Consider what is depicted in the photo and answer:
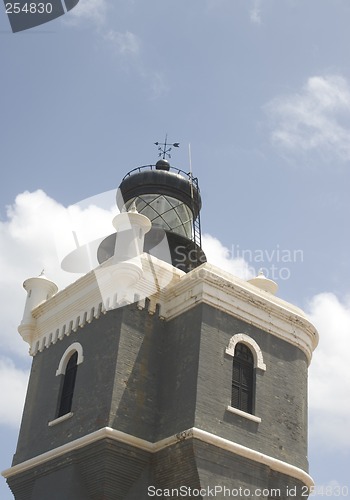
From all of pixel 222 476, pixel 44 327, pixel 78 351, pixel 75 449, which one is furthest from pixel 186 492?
pixel 44 327

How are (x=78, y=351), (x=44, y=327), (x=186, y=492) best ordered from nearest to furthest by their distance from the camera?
(x=186, y=492) → (x=78, y=351) → (x=44, y=327)

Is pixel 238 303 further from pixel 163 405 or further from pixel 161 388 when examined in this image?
pixel 163 405

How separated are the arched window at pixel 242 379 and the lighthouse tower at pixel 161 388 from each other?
0.04 meters

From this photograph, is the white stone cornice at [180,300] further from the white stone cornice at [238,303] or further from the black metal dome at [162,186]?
the black metal dome at [162,186]

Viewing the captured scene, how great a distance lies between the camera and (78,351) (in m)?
22.9

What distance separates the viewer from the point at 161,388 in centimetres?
2189

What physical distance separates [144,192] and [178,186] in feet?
4.23

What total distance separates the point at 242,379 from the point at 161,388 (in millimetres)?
2229

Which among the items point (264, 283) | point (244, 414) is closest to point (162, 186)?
point (264, 283)

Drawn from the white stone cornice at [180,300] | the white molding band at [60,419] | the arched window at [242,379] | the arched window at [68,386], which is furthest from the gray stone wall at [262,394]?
the arched window at [68,386]

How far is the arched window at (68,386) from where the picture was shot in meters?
22.7

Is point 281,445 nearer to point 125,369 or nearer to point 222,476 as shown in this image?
point 222,476

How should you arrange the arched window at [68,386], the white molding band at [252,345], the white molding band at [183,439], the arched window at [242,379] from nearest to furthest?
1. the white molding band at [183,439]
2. the arched window at [242,379]
3. the white molding band at [252,345]
4. the arched window at [68,386]

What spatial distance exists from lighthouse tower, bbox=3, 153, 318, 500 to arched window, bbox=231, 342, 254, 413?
0.04 m
